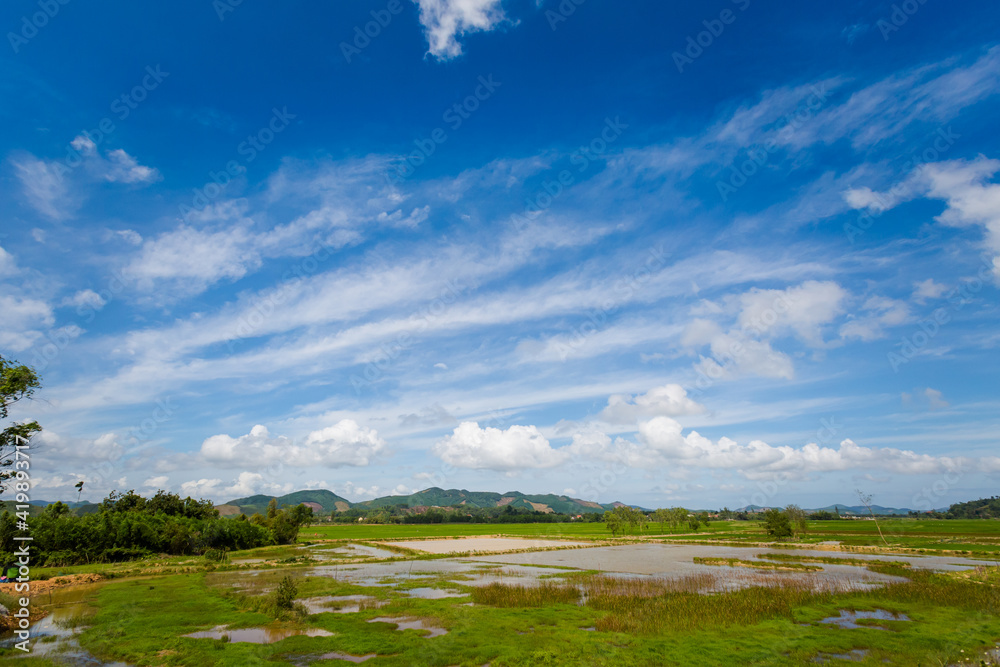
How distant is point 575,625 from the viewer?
23875 mm

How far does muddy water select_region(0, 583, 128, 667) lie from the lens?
61.1ft

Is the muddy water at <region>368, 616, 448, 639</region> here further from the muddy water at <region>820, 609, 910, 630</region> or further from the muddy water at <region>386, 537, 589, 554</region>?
the muddy water at <region>386, 537, 589, 554</region>

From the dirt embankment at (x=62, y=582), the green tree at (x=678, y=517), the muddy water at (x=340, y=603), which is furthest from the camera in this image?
the green tree at (x=678, y=517)

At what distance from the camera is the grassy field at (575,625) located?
18.6 meters

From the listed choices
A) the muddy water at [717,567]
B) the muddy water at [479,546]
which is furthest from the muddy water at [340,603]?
the muddy water at [479,546]

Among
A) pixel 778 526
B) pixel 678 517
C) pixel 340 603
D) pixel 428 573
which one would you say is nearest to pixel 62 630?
pixel 340 603

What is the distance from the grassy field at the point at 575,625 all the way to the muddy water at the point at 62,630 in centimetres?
59

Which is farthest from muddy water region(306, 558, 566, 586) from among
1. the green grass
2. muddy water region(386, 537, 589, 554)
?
muddy water region(386, 537, 589, 554)

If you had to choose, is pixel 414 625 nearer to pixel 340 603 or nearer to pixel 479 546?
pixel 340 603

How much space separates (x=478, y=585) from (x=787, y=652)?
2431cm

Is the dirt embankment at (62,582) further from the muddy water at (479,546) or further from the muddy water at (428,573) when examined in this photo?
the muddy water at (479,546)

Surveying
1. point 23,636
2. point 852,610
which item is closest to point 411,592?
point 23,636

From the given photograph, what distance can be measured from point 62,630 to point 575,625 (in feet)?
85.3

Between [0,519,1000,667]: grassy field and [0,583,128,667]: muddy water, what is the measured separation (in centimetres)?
59
